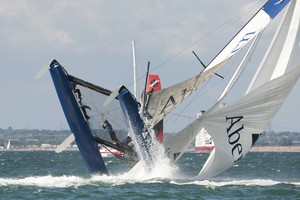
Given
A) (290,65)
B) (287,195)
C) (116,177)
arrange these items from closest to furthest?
(287,195)
(290,65)
(116,177)

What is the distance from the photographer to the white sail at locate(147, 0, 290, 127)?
3350 cm

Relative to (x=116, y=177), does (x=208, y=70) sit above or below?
above

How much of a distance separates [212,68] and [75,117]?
19.5 ft

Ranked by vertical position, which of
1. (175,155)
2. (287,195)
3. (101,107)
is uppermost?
(101,107)

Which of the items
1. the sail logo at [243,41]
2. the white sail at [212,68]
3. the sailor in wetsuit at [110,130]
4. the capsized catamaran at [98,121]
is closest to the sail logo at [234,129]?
the white sail at [212,68]

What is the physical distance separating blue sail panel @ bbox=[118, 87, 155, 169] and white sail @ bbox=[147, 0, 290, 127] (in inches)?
18.0

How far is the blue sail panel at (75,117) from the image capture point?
115 ft

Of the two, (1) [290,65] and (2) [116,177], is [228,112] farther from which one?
(2) [116,177]

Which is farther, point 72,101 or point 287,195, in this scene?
point 72,101

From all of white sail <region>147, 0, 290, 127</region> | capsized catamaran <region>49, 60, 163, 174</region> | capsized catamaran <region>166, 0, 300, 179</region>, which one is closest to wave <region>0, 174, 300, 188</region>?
capsized catamaran <region>49, 60, 163, 174</region>

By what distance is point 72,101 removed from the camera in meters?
35.4

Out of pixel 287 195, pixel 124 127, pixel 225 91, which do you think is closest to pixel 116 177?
pixel 124 127

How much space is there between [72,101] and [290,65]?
28.3 ft

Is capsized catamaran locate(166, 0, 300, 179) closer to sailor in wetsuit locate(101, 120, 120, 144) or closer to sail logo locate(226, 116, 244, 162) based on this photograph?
sail logo locate(226, 116, 244, 162)
